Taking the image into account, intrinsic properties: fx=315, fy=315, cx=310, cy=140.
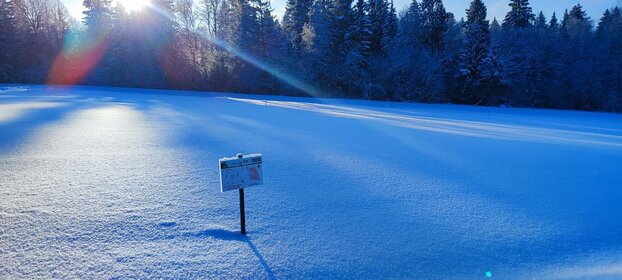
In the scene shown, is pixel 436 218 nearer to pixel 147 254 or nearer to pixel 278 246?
pixel 278 246

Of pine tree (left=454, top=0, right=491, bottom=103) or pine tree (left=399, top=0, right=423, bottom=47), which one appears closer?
pine tree (left=454, top=0, right=491, bottom=103)

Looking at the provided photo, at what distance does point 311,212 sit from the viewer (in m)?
3.68

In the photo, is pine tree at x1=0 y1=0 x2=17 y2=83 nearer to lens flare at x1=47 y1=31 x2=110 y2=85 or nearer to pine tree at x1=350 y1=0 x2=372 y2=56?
lens flare at x1=47 y1=31 x2=110 y2=85

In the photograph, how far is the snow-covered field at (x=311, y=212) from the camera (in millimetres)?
2670

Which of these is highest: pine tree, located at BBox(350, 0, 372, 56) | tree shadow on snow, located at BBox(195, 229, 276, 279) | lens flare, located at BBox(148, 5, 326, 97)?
pine tree, located at BBox(350, 0, 372, 56)

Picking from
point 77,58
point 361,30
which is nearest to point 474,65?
point 361,30

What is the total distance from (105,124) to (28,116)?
3.36m

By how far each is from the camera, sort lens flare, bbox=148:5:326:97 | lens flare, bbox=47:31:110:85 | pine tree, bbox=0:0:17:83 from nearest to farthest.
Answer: lens flare, bbox=148:5:326:97 < pine tree, bbox=0:0:17:83 < lens flare, bbox=47:31:110:85

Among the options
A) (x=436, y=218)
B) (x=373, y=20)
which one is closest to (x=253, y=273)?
(x=436, y=218)

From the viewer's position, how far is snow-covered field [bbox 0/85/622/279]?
2670mm

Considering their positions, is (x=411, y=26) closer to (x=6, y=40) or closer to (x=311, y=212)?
(x=311, y=212)

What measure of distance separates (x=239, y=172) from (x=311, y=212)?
1211mm

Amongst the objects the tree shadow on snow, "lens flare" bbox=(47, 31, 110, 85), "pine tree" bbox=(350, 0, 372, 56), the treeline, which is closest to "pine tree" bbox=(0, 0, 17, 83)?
the treeline

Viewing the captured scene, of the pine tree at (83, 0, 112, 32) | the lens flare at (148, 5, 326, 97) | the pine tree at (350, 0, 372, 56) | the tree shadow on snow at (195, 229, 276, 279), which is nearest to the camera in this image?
the tree shadow on snow at (195, 229, 276, 279)
